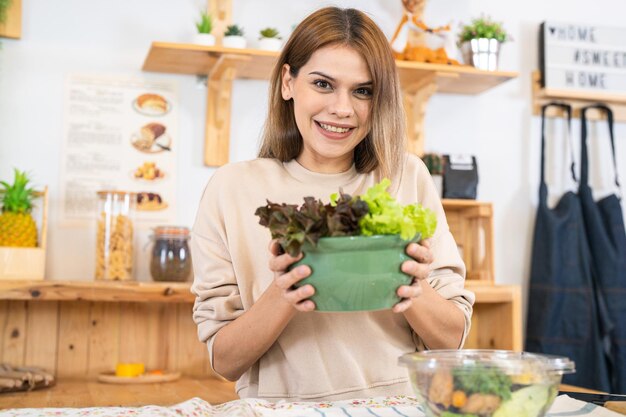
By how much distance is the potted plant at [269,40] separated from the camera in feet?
8.28

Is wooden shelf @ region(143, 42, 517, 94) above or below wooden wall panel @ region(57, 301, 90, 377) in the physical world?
above

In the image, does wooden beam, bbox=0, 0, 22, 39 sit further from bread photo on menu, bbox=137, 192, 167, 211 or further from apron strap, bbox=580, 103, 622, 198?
apron strap, bbox=580, 103, 622, 198

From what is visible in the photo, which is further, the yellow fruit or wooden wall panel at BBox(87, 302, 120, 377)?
wooden wall panel at BBox(87, 302, 120, 377)

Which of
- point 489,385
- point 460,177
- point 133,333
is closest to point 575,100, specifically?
point 460,177

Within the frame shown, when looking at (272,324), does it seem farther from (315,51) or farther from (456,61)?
(456,61)

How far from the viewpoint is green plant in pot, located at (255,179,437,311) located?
941 mm

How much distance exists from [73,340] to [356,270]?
5.79ft

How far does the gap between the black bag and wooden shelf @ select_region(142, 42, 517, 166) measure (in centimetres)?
12

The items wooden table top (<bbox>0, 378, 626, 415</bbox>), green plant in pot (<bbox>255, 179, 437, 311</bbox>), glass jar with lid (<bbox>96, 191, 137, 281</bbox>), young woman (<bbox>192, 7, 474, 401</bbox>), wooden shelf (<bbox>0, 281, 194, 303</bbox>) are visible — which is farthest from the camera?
glass jar with lid (<bbox>96, 191, 137, 281</bbox>)

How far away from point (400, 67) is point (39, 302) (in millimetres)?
1344

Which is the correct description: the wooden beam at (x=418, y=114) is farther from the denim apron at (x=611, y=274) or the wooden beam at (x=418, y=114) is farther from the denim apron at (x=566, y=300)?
the denim apron at (x=611, y=274)

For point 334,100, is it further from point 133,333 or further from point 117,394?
point 133,333

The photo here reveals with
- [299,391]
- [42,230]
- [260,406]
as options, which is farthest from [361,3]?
[260,406]

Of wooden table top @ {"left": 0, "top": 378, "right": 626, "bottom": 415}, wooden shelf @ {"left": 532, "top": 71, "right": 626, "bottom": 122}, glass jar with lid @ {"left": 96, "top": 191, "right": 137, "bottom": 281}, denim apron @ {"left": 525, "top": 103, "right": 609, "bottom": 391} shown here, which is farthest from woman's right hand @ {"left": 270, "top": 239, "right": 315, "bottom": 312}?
wooden shelf @ {"left": 532, "top": 71, "right": 626, "bottom": 122}
